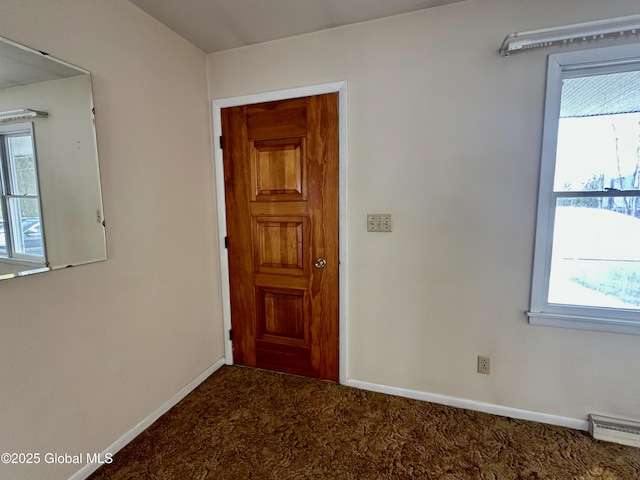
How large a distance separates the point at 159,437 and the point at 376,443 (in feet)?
4.20

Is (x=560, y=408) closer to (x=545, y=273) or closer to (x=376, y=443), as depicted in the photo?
(x=545, y=273)

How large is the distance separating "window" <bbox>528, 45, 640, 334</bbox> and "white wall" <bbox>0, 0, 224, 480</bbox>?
228cm

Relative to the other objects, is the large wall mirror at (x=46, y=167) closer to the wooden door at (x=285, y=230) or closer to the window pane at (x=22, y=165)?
the window pane at (x=22, y=165)

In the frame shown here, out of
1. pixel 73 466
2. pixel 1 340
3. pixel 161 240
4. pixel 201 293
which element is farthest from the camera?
pixel 201 293

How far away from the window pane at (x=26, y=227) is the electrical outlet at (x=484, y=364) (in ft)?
8.06

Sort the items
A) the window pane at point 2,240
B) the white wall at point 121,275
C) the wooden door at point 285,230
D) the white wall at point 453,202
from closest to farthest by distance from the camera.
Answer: the window pane at point 2,240 < the white wall at point 121,275 < the white wall at point 453,202 < the wooden door at point 285,230

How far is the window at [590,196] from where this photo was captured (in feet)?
5.35

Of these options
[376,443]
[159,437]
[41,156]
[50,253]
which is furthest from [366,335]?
[41,156]

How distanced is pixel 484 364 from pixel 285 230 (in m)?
1.62

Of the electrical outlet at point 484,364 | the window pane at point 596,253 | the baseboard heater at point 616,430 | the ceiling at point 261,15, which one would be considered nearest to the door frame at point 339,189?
the ceiling at point 261,15

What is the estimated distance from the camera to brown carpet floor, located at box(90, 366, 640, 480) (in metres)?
1.54

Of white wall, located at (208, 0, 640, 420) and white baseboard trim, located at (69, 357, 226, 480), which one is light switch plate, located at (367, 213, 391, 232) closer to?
white wall, located at (208, 0, 640, 420)

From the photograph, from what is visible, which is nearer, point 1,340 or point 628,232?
point 1,340

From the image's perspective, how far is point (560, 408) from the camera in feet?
5.99
